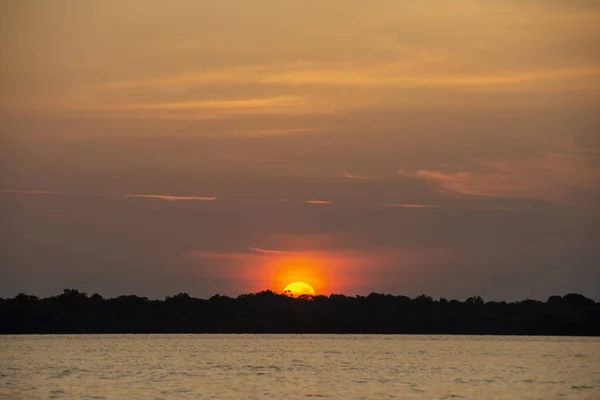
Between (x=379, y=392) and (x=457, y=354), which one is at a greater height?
(x=457, y=354)

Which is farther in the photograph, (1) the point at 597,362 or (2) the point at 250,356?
(2) the point at 250,356

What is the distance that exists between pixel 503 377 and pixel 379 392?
803 inches

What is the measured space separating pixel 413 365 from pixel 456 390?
33.5m

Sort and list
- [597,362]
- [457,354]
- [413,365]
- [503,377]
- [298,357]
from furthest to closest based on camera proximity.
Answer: [457,354] → [298,357] → [597,362] → [413,365] → [503,377]

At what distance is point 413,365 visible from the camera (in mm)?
113500

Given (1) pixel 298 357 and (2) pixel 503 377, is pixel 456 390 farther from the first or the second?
(1) pixel 298 357

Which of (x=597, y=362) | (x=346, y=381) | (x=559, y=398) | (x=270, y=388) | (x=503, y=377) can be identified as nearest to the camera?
(x=559, y=398)

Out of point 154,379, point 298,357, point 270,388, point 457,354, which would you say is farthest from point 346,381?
point 457,354

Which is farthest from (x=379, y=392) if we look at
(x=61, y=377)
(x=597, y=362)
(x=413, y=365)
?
(x=597, y=362)

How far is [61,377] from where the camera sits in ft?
301

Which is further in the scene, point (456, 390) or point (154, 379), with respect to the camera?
point (154, 379)

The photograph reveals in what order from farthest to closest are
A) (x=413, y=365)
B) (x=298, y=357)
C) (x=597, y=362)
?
(x=298, y=357) → (x=597, y=362) → (x=413, y=365)

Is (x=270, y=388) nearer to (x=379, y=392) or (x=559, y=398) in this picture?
(x=379, y=392)

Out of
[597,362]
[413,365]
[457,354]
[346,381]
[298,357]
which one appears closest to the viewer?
[346,381]
